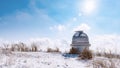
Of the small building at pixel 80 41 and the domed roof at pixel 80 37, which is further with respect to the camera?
the domed roof at pixel 80 37

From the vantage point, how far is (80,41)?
11141 millimetres

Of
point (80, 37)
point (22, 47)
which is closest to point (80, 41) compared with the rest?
point (80, 37)

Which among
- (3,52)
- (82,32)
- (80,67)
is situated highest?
(82,32)

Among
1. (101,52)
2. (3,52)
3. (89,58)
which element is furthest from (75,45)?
(3,52)

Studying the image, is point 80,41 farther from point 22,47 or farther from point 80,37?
point 22,47

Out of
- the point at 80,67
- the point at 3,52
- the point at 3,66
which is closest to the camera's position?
the point at 3,66

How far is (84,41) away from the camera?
36.6ft

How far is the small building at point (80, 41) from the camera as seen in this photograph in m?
11.1

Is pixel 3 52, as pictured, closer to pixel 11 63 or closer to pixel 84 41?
pixel 11 63

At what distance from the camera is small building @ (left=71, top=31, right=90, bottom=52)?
11062mm

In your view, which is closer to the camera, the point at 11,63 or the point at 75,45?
the point at 11,63

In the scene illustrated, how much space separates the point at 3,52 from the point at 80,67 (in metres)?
3.37

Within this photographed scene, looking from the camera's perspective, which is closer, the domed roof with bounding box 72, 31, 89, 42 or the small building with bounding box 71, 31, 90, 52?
the small building with bounding box 71, 31, 90, 52

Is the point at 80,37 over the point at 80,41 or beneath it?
over
